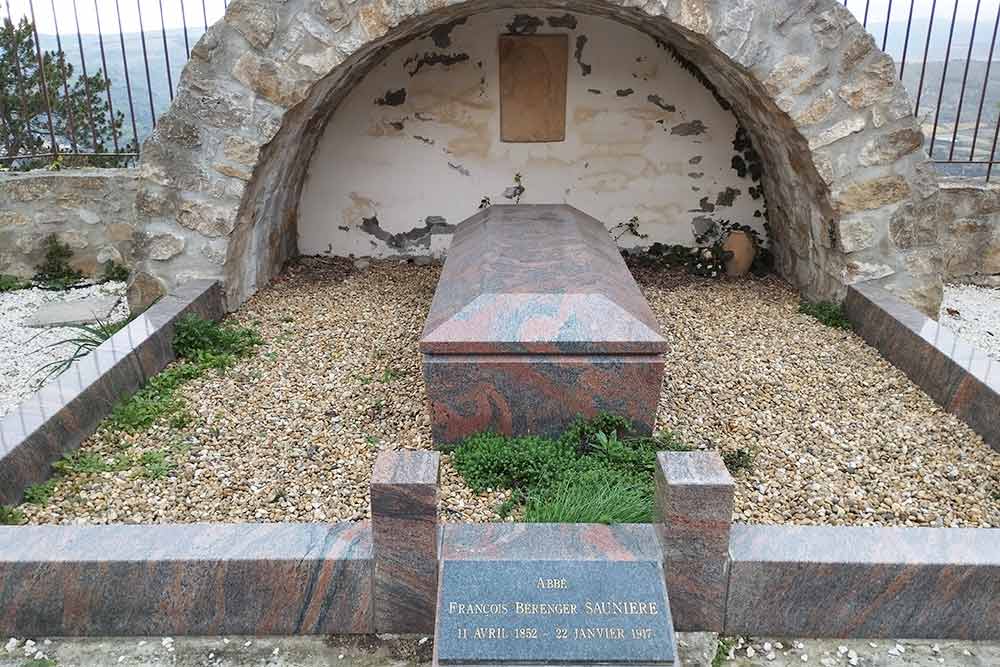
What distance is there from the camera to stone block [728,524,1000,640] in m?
2.14

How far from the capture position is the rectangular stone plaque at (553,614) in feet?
6.26

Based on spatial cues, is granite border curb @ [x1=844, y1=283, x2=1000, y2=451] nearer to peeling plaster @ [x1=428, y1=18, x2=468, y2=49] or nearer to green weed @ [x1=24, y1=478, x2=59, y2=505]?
peeling plaster @ [x1=428, y1=18, x2=468, y2=49]

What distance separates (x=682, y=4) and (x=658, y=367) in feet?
6.76

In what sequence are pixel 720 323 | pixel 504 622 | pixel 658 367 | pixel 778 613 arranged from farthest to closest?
1. pixel 720 323
2. pixel 658 367
3. pixel 778 613
4. pixel 504 622

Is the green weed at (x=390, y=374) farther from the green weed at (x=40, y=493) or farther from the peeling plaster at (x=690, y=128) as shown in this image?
the peeling plaster at (x=690, y=128)

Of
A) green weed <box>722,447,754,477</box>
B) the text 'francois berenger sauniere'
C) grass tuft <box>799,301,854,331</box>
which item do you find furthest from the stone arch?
the text 'francois berenger sauniere'

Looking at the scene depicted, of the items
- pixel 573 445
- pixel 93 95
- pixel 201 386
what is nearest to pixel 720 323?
pixel 573 445

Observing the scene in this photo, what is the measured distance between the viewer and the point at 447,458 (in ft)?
9.96

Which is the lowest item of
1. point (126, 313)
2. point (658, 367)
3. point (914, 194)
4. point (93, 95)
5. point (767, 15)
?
point (126, 313)

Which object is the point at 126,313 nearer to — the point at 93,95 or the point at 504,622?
the point at 93,95

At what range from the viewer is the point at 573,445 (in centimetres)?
300

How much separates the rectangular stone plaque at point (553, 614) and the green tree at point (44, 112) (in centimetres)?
510

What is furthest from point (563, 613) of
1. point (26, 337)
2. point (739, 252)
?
point (26, 337)

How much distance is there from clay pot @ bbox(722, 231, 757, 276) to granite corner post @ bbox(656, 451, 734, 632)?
3765 mm
